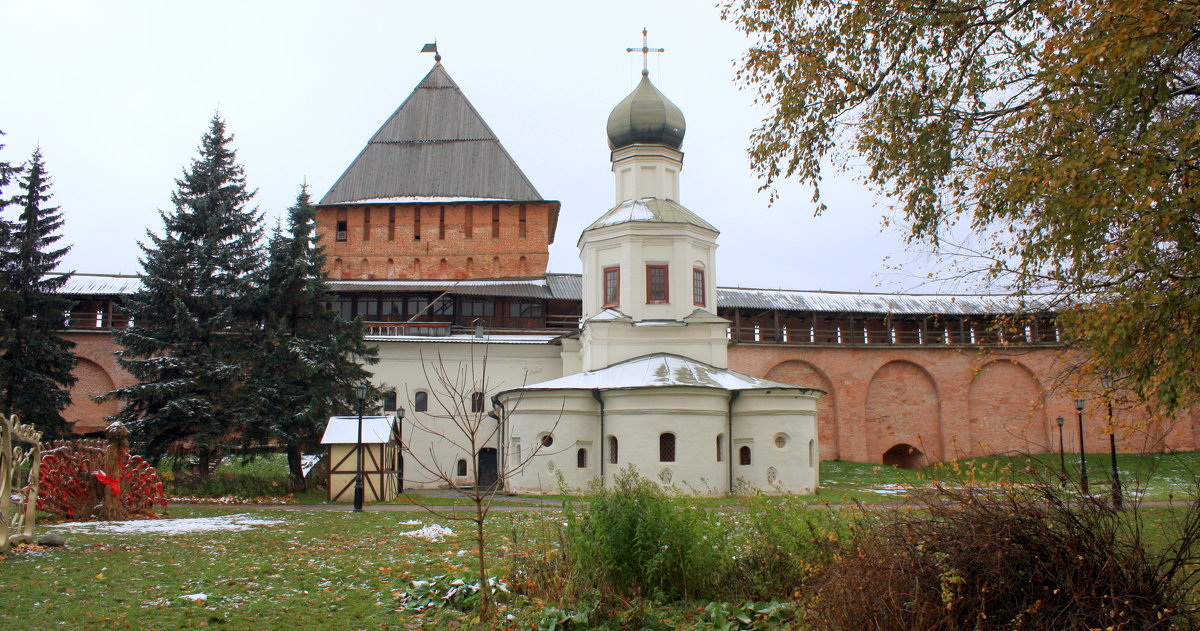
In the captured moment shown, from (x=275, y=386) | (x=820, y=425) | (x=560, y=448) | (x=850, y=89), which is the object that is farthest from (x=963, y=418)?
(x=850, y=89)

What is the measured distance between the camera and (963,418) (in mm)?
36188

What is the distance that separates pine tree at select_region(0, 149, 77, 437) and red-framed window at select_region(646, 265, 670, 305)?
1678 centimetres

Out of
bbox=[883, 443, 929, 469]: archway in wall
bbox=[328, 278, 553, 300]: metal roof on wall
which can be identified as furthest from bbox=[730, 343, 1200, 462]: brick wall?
bbox=[328, 278, 553, 300]: metal roof on wall

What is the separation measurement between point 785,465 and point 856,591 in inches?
720

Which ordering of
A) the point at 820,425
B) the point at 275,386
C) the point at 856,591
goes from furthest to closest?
the point at 820,425, the point at 275,386, the point at 856,591

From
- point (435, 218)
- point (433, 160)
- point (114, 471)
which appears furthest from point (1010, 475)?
point (433, 160)

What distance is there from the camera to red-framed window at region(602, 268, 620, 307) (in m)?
27.4

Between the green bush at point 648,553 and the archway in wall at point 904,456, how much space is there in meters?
30.7

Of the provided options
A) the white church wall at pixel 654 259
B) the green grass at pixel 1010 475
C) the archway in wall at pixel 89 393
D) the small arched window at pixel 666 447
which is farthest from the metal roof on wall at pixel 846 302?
the archway in wall at pixel 89 393

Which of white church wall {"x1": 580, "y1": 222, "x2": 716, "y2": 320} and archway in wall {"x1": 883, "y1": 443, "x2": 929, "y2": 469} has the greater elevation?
white church wall {"x1": 580, "y1": 222, "x2": 716, "y2": 320}

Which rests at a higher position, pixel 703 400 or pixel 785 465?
pixel 703 400

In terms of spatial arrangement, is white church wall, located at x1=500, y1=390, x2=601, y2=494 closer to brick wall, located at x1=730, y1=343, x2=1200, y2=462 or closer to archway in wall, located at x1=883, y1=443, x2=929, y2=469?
brick wall, located at x1=730, y1=343, x2=1200, y2=462

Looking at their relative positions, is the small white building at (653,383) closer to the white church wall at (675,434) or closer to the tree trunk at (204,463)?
the white church wall at (675,434)

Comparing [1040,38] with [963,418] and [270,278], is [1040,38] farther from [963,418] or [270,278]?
[963,418]
